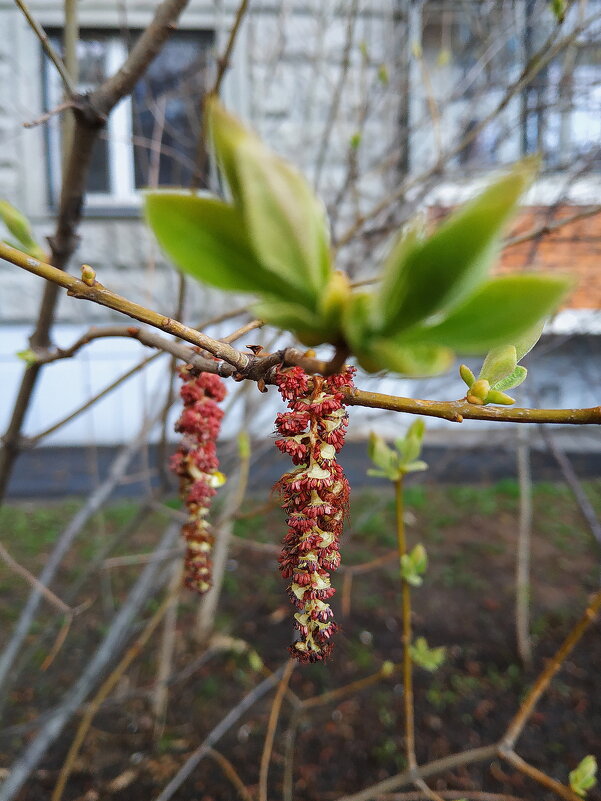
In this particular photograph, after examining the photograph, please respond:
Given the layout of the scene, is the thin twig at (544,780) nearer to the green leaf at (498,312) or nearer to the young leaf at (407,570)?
the young leaf at (407,570)

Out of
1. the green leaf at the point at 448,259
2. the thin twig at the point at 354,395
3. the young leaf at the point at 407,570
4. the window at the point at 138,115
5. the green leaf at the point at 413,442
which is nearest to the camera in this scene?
the green leaf at the point at 448,259

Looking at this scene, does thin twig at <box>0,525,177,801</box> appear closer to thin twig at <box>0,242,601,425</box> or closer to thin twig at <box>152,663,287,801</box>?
thin twig at <box>152,663,287,801</box>

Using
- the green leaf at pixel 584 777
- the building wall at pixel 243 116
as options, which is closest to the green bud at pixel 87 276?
the green leaf at pixel 584 777

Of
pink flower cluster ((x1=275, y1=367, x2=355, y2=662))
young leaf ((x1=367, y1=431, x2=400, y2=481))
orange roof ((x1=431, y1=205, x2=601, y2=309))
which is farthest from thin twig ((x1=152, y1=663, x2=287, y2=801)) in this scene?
orange roof ((x1=431, y1=205, x2=601, y2=309))

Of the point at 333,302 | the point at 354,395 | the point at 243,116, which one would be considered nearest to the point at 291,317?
the point at 333,302

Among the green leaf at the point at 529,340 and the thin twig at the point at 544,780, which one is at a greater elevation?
the green leaf at the point at 529,340

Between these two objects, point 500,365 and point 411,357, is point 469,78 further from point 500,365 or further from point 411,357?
point 411,357

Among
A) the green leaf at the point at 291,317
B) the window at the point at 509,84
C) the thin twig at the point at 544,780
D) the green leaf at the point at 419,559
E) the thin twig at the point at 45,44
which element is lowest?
the thin twig at the point at 544,780
